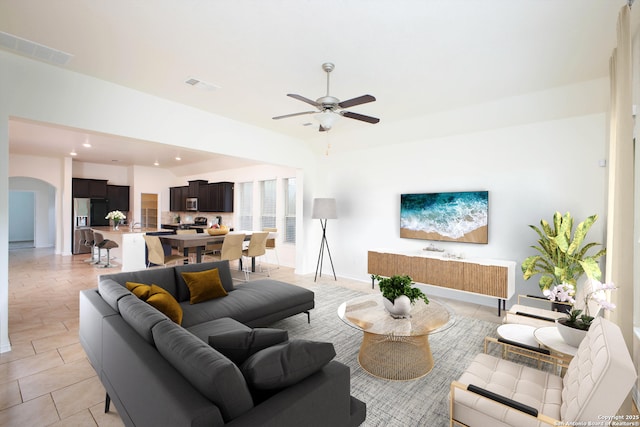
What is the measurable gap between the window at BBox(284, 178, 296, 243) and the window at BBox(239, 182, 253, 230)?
4.60 ft

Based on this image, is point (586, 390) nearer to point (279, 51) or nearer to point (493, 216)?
point (279, 51)

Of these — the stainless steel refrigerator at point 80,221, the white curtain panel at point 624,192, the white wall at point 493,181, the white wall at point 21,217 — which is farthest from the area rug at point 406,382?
the white wall at point 21,217

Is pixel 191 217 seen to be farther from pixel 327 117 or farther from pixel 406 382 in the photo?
pixel 406 382

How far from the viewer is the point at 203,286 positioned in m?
3.32

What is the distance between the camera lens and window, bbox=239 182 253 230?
8.89m

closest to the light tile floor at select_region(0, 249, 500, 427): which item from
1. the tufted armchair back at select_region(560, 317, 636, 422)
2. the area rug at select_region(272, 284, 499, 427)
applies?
the area rug at select_region(272, 284, 499, 427)

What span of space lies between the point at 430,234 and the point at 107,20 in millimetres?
4943

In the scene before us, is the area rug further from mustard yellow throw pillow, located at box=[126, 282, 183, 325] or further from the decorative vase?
mustard yellow throw pillow, located at box=[126, 282, 183, 325]

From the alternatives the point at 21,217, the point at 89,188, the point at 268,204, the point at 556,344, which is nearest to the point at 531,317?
the point at 556,344

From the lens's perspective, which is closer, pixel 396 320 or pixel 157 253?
pixel 396 320

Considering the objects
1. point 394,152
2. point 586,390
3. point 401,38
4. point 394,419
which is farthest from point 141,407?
point 394,152

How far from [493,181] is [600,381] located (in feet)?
12.5

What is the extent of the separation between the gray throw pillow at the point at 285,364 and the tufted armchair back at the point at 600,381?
1.18 metres

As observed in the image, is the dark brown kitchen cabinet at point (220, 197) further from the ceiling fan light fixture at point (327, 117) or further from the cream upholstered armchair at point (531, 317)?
the cream upholstered armchair at point (531, 317)
